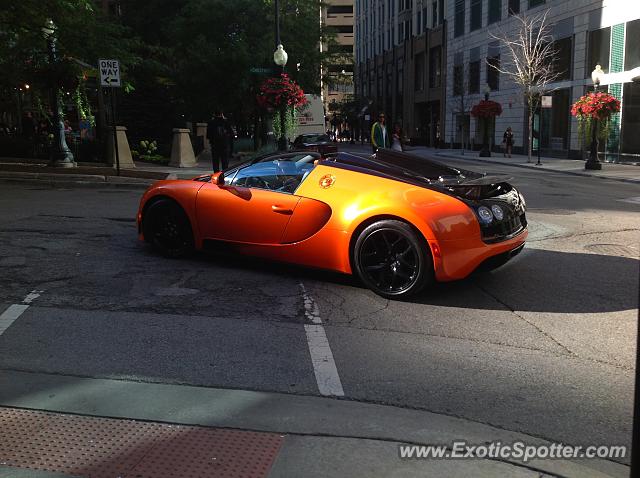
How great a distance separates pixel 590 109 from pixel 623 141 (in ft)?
17.4

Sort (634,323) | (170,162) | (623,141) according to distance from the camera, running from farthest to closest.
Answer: (623,141), (170,162), (634,323)

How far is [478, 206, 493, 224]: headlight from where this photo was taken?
574cm

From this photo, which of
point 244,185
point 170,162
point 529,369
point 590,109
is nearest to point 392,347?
point 529,369

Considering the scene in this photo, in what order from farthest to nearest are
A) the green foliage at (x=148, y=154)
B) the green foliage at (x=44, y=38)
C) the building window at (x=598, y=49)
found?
1. the building window at (x=598, y=49)
2. the green foliage at (x=148, y=154)
3. the green foliage at (x=44, y=38)

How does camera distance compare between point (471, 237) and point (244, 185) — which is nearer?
point (471, 237)

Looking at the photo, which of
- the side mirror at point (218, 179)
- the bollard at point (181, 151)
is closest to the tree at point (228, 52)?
the bollard at point (181, 151)

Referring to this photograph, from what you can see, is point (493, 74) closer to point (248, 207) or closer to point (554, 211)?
→ point (554, 211)

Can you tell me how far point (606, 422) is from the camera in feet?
11.3

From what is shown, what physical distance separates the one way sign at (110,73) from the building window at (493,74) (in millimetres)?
30105

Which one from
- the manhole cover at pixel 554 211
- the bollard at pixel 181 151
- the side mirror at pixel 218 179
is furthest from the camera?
the bollard at pixel 181 151

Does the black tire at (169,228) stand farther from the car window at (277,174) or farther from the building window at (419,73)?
the building window at (419,73)

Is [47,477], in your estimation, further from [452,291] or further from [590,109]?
[590,109]

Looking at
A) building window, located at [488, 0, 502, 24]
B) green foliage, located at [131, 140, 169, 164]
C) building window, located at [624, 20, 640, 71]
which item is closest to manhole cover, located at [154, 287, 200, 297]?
green foliage, located at [131, 140, 169, 164]

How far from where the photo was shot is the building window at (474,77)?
146 feet
